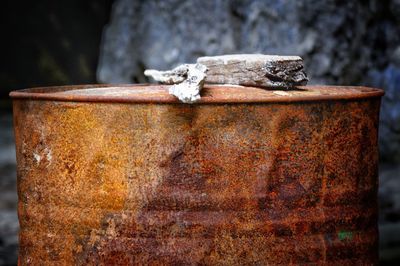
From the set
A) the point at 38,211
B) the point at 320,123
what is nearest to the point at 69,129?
the point at 38,211

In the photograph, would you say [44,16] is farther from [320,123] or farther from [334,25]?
[320,123]

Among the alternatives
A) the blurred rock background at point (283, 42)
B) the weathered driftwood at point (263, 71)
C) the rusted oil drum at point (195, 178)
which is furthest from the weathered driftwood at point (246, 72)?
the blurred rock background at point (283, 42)

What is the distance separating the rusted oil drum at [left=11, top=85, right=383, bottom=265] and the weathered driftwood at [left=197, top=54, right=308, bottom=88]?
112 mm

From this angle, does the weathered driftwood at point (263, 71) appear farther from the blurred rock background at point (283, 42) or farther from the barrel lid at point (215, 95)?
the blurred rock background at point (283, 42)

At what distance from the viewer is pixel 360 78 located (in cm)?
424

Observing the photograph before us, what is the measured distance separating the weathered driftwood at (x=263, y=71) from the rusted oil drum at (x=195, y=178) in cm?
11

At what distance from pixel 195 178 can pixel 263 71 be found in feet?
1.38

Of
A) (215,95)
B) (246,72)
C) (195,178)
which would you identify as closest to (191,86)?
(215,95)

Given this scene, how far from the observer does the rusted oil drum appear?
2.07m

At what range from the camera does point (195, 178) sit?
2074mm

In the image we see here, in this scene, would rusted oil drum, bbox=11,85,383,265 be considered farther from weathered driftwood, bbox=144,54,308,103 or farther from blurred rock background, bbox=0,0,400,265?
blurred rock background, bbox=0,0,400,265

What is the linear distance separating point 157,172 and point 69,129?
10.8 inches

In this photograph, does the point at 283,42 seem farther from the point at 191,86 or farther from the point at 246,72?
the point at 191,86

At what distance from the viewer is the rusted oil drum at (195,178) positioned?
2072mm
